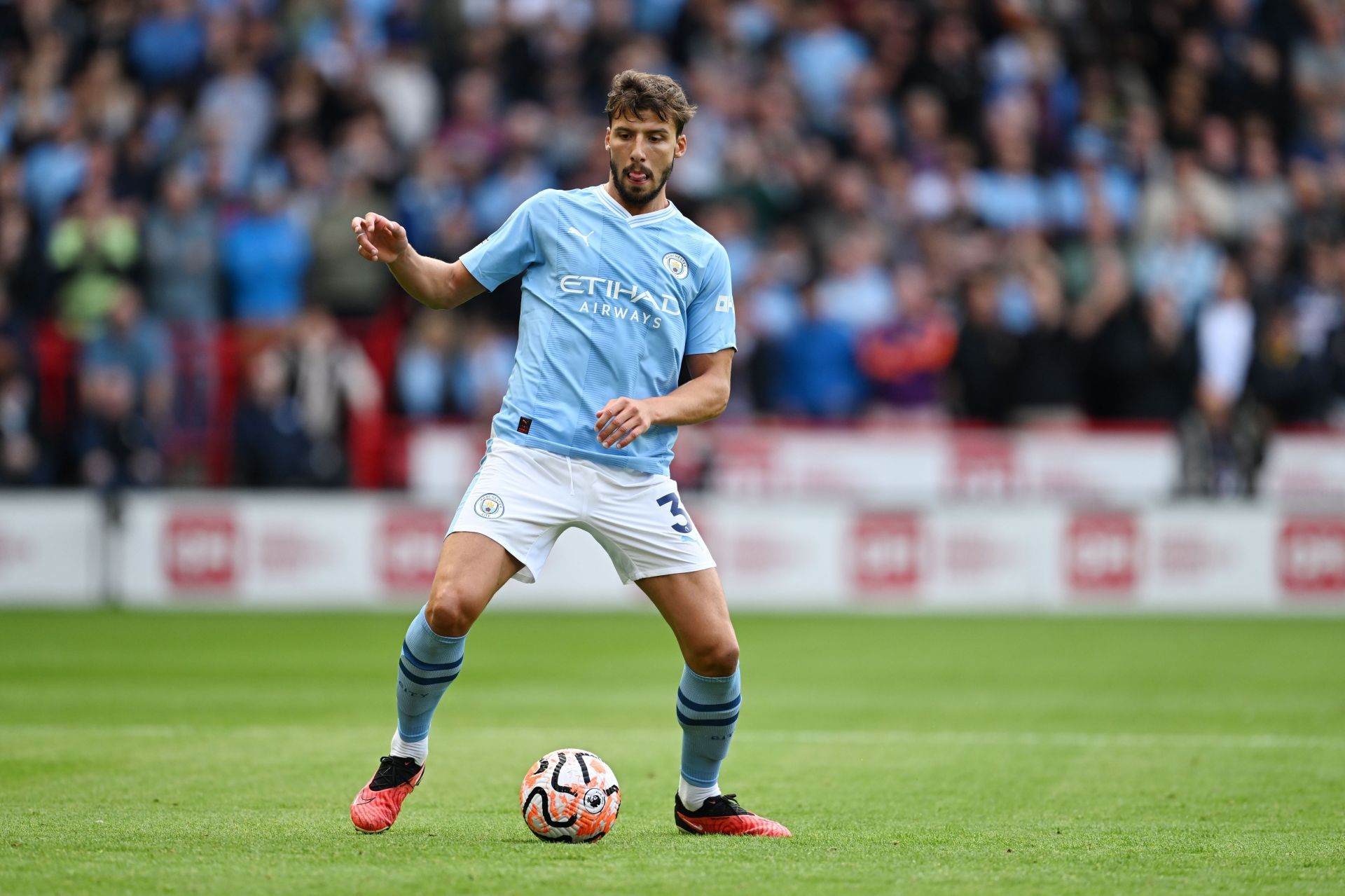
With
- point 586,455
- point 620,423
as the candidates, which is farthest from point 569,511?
point 620,423

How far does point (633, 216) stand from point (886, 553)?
466 inches

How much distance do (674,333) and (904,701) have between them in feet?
17.9

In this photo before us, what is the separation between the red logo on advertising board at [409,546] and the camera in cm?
1798

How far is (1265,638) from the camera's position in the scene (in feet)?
52.0

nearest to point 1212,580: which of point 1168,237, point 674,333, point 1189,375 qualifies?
point 1189,375

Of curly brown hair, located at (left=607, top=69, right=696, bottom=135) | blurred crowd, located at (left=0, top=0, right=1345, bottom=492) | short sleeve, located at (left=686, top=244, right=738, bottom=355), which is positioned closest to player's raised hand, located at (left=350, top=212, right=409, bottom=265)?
curly brown hair, located at (left=607, top=69, right=696, bottom=135)

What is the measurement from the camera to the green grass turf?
19.5 feet

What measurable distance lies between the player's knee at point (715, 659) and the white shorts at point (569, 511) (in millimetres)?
294

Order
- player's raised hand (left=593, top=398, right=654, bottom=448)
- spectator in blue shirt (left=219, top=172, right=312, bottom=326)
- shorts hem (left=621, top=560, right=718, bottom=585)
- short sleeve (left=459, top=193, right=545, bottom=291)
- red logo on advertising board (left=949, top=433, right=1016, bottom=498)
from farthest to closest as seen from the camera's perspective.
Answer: spectator in blue shirt (left=219, top=172, right=312, bottom=326) < red logo on advertising board (left=949, top=433, right=1016, bottom=498) < short sleeve (left=459, top=193, right=545, bottom=291) < shorts hem (left=621, top=560, right=718, bottom=585) < player's raised hand (left=593, top=398, right=654, bottom=448)

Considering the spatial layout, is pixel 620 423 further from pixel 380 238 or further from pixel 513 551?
pixel 380 238

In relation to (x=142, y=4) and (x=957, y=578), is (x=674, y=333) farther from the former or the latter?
(x=142, y=4)

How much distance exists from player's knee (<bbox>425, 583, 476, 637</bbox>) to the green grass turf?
757 mm

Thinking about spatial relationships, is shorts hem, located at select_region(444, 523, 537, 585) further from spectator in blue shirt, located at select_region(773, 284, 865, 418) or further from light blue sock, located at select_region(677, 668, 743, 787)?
spectator in blue shirt, located at select_region(773, 284, 865, 418)

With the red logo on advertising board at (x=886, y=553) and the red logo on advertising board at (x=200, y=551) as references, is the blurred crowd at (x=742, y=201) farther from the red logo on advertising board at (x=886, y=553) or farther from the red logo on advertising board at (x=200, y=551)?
the red logo on advertising board at (x=886, y=553)
